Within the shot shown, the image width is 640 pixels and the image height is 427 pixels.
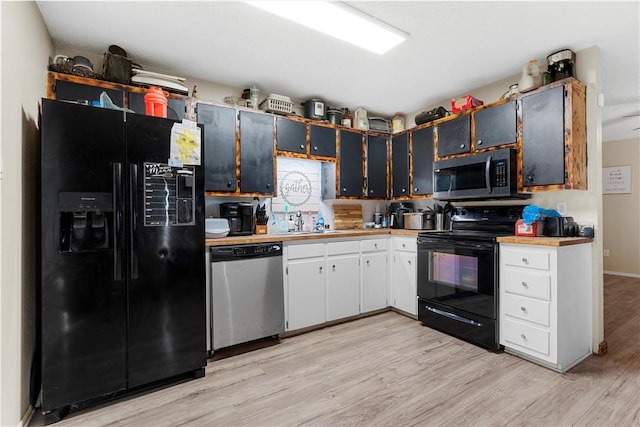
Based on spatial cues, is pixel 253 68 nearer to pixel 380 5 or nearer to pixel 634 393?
pixel 380 5

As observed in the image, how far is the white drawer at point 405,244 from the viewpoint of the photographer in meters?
3.35

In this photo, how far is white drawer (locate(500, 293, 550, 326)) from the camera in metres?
2.30

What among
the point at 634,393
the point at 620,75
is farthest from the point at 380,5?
the point at 634,393

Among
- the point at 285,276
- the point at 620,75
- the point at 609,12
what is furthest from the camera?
the point at 620,75

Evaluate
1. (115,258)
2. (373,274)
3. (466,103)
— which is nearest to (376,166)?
(466,103)

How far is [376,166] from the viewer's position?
4078mm

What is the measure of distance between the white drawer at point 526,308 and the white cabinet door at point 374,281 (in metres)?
1.29

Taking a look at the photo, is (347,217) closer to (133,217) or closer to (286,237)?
(286,237)

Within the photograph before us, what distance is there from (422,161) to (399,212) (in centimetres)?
71

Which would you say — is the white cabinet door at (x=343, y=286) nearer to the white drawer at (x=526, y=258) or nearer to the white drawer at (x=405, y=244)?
the white drawer at (x=405, y=244)

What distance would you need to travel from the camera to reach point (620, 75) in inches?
123

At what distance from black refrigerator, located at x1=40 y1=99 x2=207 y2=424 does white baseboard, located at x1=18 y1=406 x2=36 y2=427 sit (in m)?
0.11

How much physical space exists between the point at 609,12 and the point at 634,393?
8.37 feet

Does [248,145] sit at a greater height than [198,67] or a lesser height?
lesser
